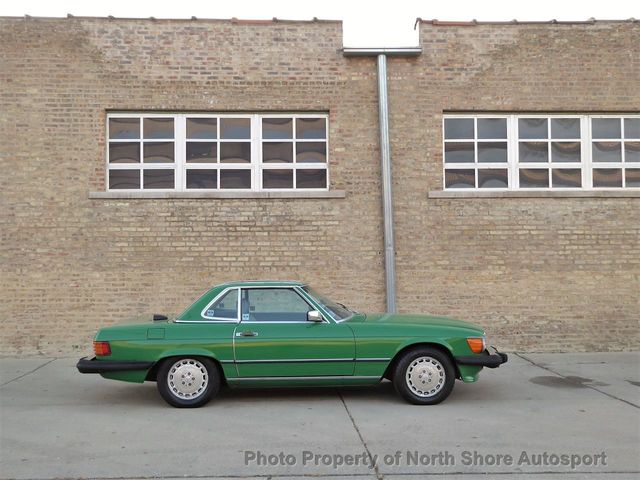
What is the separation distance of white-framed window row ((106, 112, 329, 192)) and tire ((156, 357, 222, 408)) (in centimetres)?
433

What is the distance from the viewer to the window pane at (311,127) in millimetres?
10867

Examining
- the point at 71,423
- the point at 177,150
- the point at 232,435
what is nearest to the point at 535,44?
the point at 177,150

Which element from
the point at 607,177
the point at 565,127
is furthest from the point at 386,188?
the point at 607,177

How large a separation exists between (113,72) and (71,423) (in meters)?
6.17

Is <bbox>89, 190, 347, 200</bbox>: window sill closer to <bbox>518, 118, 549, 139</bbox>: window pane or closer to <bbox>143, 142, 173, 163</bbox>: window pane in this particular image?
<bbox>143, 142, 173, 163</bbox>: window pane

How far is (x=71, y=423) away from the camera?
21.1 ft

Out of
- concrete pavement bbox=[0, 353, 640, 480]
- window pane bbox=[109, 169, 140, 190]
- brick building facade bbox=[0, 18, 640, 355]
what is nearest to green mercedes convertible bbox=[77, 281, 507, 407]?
concrete pavement bbox=[0, 353, 640, 480]

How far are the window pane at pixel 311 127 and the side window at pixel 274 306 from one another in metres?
4.31

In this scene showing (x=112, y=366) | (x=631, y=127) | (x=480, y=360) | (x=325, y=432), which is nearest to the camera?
(x=325, y=432)

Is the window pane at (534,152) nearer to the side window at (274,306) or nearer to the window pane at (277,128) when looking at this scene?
the window pane at (277,128)

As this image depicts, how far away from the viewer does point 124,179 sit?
1070 centimetres

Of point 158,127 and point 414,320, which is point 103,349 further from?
point 158,127

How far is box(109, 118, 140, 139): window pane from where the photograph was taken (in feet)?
35.2

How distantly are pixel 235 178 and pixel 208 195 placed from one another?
0.56m
